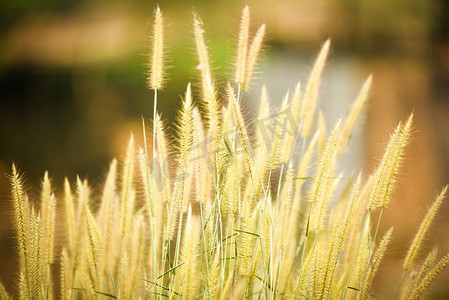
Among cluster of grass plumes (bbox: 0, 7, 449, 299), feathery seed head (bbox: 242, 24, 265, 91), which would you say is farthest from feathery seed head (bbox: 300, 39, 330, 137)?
feathery seed head (bbox: 242, 24, 265, 91)

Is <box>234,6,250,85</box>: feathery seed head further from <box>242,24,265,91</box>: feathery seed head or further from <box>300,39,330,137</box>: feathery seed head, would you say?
<box>300,39,330,137</box>: feathery seed head

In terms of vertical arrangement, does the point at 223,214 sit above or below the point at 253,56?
below

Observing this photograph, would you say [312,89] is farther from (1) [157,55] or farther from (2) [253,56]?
(1) [157,55]

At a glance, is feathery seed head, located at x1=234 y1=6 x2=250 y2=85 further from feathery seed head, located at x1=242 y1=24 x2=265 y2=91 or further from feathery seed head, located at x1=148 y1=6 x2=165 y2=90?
feathery seed head, located at x1=148 y1=6 x2=165 y2=90

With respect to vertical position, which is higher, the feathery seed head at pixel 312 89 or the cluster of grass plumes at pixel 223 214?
the feathery seed head at pixel 312 89

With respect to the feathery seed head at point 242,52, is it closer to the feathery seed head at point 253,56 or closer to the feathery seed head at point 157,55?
the feathery seed head at point 253,56

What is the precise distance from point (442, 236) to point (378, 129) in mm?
801

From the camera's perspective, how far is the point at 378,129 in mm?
4008

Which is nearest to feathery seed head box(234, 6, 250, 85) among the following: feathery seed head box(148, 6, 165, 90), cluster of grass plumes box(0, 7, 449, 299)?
cluster of grass plumes box(0, 7, 449, 299)

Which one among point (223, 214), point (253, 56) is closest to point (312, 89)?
point (253, 56)

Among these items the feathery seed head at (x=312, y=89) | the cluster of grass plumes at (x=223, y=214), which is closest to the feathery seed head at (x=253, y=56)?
the cluster of grass plumes at (x=223, y=214)

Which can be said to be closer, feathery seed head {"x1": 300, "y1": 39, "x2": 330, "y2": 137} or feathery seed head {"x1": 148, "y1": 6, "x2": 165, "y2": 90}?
feathery seed head {"x1": 148, "y1": 6, "x2": 165, "y2": 90}

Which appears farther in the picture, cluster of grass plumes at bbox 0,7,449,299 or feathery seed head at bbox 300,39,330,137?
feathery seed head at bbox 300,39,330,137

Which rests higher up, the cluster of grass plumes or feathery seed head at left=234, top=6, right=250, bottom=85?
feathery seed head at left=234, top=6, right=250, bottom=85
